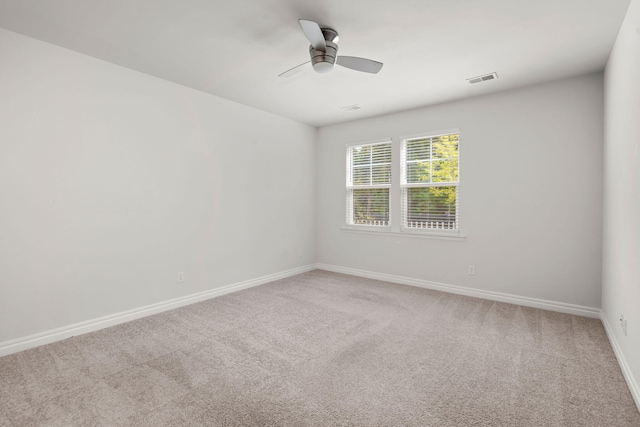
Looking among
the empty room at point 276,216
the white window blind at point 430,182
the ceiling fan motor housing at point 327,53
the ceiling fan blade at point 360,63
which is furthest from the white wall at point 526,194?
the ceiling fan motor housing at point 327,53

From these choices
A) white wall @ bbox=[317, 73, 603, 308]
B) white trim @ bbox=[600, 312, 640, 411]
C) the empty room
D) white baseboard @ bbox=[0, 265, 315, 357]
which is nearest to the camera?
white trim @ bbox=[600, 312, 640, 411]

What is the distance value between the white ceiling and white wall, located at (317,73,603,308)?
351 millimetres

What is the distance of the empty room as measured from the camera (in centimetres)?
199

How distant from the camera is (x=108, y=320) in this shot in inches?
118

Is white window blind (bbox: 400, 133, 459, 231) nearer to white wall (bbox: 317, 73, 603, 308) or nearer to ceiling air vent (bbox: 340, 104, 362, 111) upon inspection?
white wall (bbox: 317, 73, 603, 308)

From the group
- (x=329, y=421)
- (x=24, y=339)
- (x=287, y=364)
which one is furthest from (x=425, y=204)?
(x=24, y=339)

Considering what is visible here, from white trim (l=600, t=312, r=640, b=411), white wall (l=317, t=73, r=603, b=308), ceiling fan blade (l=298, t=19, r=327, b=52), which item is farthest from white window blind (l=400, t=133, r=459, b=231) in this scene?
ceiling fan blade (l=298, t=19, r=327, b=52)

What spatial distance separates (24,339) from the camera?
2529 mm

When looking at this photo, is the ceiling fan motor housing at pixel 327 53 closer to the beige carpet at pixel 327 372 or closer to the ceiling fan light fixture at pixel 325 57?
the ceiling fan light fixture at pixel 325 57

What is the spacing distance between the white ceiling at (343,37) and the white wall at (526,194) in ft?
1.15

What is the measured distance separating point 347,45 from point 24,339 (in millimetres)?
3754

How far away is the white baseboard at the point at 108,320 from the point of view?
2504 mm

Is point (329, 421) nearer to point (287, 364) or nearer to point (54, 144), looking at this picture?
point (287, 364)

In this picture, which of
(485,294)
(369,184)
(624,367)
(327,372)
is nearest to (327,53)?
(327,372)
